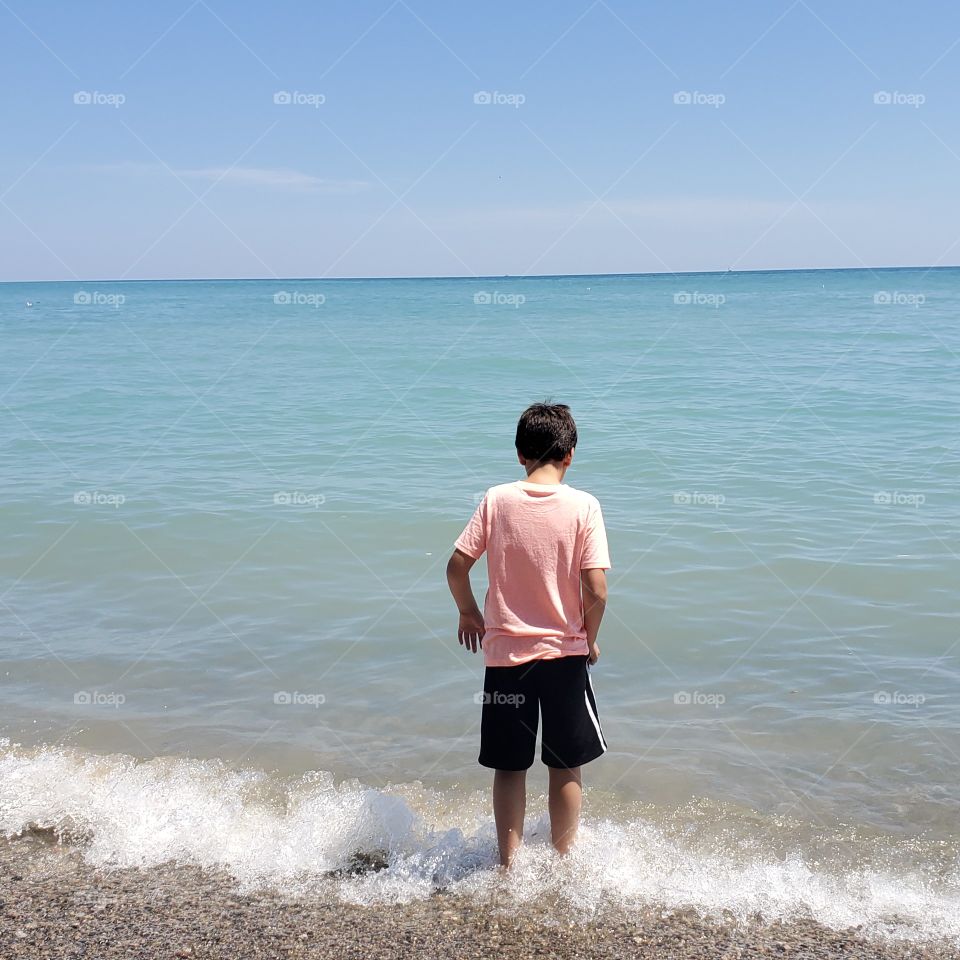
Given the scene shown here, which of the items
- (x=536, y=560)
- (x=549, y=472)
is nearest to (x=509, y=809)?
(x=536, y=560)

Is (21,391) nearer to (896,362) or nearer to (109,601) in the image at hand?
(109,601)

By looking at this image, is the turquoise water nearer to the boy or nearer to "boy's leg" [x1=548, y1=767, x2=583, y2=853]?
"boy's leg" [x1=548, y1=767, x2=583, y2=853]

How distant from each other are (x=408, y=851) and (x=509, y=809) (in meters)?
0.56

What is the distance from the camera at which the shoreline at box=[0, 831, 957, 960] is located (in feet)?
10.2

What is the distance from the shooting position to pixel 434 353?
26906 mm

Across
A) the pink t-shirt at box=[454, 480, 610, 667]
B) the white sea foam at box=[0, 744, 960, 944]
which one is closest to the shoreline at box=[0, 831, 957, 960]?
the white sea foam at box=[0, 744, 960, 944]

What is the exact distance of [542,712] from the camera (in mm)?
3398

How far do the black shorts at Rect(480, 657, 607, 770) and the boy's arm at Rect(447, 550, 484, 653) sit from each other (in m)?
0.14

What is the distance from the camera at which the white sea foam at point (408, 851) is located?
3424 mm

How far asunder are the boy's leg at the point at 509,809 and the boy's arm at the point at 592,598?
0.58m

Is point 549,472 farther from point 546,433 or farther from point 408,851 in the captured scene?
point 408,851

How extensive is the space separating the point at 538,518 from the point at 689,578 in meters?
4.20

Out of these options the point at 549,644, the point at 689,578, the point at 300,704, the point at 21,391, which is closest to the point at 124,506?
the point at 300,704

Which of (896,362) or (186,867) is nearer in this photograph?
(186,867)
